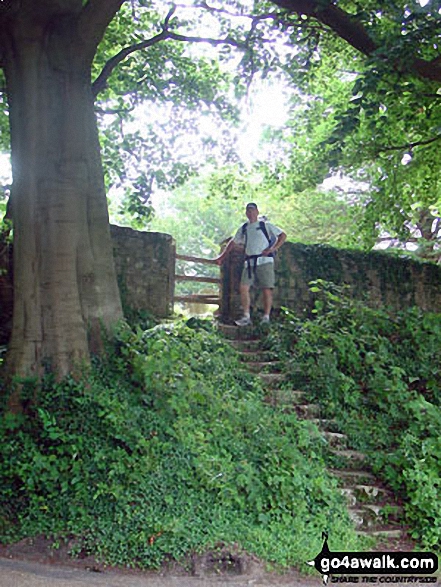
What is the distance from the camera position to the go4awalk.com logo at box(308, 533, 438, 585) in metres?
5.11

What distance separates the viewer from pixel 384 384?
26.3 feet

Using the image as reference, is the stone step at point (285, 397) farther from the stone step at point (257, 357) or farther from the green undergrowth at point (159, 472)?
the stone step at point (257, 357)

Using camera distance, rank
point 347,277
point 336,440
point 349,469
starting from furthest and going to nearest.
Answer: point 347,277 < point 336,440 < point 349,469

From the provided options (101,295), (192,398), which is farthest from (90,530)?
(101,295)

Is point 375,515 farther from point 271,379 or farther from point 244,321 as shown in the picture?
point 244,321

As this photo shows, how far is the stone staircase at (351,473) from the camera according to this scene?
5930mm

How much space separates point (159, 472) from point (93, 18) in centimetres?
539

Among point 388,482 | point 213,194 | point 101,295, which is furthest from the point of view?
point 213,194

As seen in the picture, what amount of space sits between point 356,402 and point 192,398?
2.46 metres

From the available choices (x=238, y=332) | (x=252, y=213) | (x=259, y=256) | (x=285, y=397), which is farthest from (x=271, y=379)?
(x=252, y=213)

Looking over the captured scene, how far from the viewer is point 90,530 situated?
5.23 m

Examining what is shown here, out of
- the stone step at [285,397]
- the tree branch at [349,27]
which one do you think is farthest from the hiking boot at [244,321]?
the tree branch at [349,27]

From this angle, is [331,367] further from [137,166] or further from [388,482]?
[137,166]

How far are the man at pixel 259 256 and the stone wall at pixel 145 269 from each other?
1359mm
